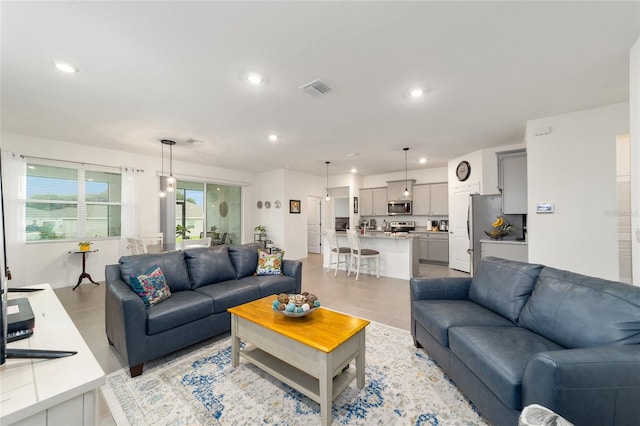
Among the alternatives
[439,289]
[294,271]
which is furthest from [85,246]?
[439,289]

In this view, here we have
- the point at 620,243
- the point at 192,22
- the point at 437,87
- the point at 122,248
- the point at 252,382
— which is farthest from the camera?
the point at 122,248

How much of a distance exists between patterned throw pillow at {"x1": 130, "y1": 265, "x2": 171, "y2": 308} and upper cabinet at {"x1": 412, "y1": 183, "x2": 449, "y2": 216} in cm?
666

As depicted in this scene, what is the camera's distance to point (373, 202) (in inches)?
332

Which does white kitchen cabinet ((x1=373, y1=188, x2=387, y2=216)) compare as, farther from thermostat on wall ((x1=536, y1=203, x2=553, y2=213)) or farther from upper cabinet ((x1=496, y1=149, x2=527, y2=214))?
thermostat on wall ((x1=536, y1=203, x2=553, y2=213))

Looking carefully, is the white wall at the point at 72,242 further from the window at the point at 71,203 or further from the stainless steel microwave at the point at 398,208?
the stainless steel microwave at the point at 398,208

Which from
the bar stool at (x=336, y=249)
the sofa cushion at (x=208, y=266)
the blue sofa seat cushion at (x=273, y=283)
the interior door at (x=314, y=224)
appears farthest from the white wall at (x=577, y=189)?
the interior door at (x=314, y=224)

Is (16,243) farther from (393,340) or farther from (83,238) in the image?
(393,340)

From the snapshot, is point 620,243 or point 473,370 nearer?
point 473,370

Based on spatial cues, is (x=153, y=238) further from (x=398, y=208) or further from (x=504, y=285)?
(x=398, y=208)

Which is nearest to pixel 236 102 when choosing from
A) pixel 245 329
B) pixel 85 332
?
pixel 245 329

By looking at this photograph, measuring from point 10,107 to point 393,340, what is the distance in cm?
542

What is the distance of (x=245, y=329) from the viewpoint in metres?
2.20

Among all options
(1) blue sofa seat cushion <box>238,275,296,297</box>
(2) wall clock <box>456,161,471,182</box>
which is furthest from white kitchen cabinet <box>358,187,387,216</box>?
(1) blue sofa seat cushion <box>238,275,296,297</box>

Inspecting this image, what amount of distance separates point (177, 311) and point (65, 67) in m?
2.47
